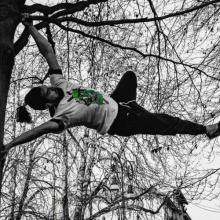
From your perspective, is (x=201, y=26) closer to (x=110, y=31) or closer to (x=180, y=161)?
(x=110, y=31)

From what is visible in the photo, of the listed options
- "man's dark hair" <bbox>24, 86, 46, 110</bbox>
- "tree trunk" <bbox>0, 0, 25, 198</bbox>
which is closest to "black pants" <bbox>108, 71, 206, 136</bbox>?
"man's dark hair" <bbox>24, 86, 46, 110</bbox>

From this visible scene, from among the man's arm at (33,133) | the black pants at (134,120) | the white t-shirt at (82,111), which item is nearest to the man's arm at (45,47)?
the white t-shirt at (82,111)

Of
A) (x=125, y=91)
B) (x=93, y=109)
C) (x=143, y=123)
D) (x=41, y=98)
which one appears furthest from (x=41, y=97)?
(x=143, y=123)

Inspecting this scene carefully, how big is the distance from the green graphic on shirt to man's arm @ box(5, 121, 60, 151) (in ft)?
1.47

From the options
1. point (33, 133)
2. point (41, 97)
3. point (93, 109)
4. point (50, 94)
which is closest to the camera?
point (33, 133)

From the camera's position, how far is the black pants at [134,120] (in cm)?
370

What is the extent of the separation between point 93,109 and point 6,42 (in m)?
0.89

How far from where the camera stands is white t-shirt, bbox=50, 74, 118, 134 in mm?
3311

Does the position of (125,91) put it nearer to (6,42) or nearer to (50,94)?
(50,94)

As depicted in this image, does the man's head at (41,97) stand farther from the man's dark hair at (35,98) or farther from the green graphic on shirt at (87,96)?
the green graphic on shirt at (87,96)

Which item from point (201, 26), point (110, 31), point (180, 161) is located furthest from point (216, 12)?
point (180, 161)

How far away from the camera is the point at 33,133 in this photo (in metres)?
2.96

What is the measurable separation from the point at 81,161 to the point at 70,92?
19.5 feet

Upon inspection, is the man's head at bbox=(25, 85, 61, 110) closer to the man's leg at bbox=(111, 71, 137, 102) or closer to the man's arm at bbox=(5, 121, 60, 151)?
the man's arm at bbox=(5, 121, 60, 151)
